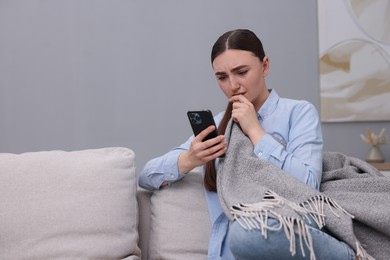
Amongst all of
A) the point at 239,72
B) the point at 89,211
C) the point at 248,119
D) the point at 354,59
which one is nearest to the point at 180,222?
the point at 89,211

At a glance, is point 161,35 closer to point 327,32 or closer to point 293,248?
point 327,32

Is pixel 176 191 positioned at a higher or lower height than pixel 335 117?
higher

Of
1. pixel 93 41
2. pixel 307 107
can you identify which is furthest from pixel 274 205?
pixel 93 41

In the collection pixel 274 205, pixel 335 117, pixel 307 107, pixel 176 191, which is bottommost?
pixel 335 117

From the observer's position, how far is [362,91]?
10.4 feet

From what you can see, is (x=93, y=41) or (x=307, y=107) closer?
(x=307, y=107)

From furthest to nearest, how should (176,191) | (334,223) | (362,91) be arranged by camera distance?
1. (362,91)
2. (176,191)
3. (334,223)

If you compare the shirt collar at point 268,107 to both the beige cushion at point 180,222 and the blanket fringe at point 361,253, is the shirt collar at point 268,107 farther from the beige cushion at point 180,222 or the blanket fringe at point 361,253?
the blanket fringe at point 361,253

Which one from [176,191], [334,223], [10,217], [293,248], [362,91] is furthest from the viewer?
[362,91]

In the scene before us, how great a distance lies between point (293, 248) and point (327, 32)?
227cm

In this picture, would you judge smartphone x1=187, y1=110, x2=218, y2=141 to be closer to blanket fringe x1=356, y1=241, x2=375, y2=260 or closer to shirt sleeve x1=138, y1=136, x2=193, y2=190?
shirt sleeve x1=138, y1=136, x2=193, y2=190

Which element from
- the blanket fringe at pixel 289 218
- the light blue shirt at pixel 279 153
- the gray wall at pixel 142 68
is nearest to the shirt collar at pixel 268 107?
the light blue shirt at pixel 279 153

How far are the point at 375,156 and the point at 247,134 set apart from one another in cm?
171

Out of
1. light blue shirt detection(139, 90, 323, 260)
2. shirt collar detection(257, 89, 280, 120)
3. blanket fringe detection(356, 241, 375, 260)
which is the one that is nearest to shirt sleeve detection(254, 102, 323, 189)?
light blue shirt detection(139, 90, 323, 260)
